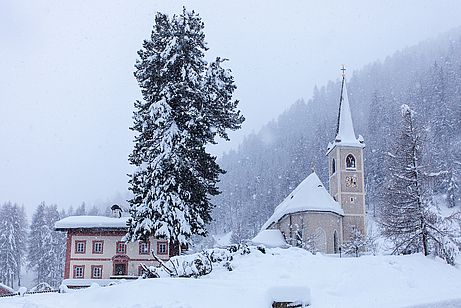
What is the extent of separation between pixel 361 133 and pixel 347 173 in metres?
73.6

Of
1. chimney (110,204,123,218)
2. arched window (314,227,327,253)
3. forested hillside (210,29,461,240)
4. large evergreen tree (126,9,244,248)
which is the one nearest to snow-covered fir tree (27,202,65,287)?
forested hillside (210,29,461,240)

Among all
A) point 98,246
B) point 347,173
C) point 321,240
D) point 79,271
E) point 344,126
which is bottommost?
point 79,271

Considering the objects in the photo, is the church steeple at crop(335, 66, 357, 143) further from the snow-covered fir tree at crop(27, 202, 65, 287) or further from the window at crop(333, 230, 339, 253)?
the snow-covered fir tree at crop(27, 202, 65, 287)

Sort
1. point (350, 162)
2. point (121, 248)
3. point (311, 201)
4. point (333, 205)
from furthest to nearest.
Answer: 1. point (350, 162)
2. point (333, 205)
3. point (311, 201)
4. point (121, 248)

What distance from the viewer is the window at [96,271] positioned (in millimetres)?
44094

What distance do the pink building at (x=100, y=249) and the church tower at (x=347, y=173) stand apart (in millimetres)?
21925

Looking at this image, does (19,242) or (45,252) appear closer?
(45,252)

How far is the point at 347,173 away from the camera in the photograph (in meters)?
58.0

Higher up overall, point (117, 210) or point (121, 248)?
point (117, 210)

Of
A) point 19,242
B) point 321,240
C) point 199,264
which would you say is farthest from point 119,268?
point 19,242

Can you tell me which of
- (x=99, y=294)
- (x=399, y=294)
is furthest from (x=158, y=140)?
(x=399, y=294)

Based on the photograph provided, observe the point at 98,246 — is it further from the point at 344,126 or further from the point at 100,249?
the point at 344,126

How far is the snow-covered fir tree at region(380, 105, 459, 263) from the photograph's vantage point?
2380 centimetres

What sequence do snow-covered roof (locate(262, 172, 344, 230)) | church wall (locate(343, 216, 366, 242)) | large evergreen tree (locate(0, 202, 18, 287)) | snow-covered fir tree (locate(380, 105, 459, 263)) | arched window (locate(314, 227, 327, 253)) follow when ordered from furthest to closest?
large evergreen tree (locate(0, 202, 18, 287)) < church wall (locate(343, 216, 366, 242)) < snow-covered roof (locate(262, 172, 344, 230)) < arched window (locate(314, 227, 327, 253)) < snow-covered fir tree (locate(380, 105, 459, 263))
